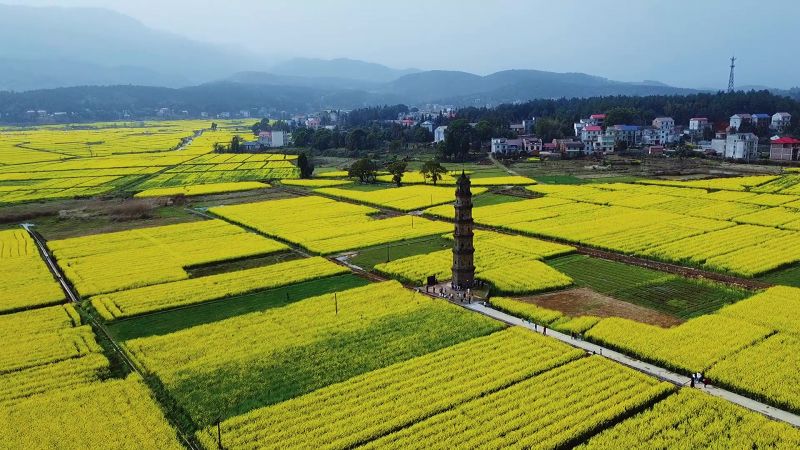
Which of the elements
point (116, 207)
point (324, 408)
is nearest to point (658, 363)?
point (324, 408)

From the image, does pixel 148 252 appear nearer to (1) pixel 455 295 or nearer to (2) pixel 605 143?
(1) pixel 455 295

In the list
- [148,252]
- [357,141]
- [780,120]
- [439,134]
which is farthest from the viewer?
[439,134]

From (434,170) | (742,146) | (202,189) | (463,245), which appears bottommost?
(202,189)

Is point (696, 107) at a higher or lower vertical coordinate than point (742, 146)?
higher

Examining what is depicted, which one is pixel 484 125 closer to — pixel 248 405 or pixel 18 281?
pixel 18 281

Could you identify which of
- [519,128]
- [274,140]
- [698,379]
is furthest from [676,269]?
[274,140]

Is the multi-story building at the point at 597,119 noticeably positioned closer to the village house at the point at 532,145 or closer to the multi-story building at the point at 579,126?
the multi-story building at the point at 579,126
